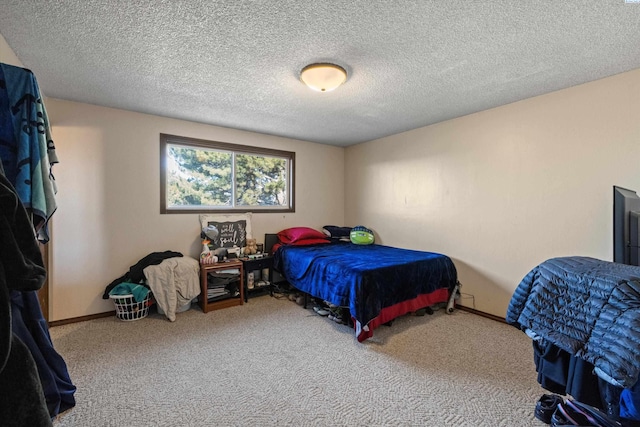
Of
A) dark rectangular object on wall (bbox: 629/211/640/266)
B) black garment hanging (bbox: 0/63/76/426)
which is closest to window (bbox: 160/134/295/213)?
black garment hanging (bbox: 0/63/76/426)

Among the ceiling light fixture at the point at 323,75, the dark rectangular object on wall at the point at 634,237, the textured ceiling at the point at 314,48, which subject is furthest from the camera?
the ceiling light fixture at the point at 323,75

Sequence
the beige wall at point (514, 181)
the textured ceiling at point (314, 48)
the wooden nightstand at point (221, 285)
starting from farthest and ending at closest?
1. the wooden nightstand at point (221, 285)
2. the beige wall at point (514, 181)
3. the textured ceiling at point (314, 48)

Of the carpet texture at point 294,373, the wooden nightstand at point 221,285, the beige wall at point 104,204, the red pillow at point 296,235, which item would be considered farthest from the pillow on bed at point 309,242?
the beige wall at point 104,204

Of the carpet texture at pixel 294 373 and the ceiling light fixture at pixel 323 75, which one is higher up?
the ceiling light fixture at pixel 323 75

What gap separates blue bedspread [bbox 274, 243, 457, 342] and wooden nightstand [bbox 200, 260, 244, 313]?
60 centimetres

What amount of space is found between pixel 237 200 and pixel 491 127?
3.44 meters

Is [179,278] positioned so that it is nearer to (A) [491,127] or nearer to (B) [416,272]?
(B) [416,272]

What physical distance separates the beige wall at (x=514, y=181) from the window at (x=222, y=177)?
1.81 metres

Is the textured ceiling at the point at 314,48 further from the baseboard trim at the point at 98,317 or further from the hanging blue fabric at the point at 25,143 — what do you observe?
the baseboard trim at the point at 98,317

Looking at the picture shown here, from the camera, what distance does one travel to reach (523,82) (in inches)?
96.6

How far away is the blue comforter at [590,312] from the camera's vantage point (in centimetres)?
83

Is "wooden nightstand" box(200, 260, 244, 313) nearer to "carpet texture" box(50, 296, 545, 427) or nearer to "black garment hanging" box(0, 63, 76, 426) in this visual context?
"carpet texture" box(50, 296, 545, 427)

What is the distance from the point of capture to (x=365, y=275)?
2.59 metres

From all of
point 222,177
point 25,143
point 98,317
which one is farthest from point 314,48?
point 98,317
